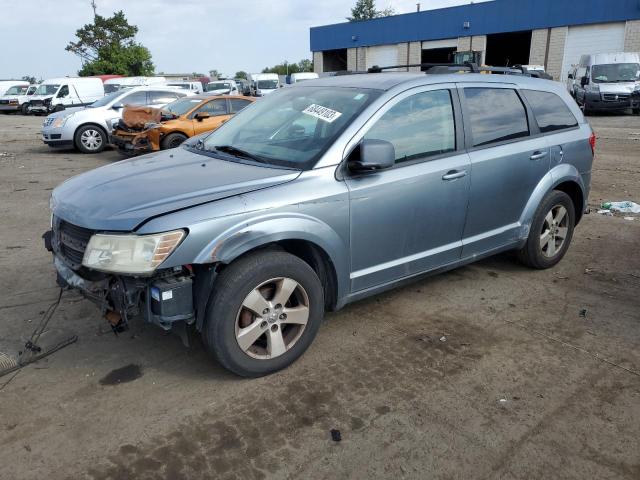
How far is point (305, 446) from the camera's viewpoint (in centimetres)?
266

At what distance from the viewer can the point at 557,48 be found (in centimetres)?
3275

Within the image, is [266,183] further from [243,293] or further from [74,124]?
[74,124]

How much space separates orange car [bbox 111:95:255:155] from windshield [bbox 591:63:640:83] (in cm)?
1670

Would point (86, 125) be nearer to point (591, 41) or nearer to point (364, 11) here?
point (591, 41)

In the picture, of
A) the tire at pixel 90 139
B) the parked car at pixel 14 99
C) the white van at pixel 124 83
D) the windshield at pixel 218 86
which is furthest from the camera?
the parked car at pixel 14 99

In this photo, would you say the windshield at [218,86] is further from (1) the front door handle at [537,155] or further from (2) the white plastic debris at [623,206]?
(1) the front door handle at [537,155]

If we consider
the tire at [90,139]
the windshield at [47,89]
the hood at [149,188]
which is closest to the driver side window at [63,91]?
the windshield at [47,89]

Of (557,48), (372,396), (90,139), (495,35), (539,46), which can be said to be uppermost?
(495,35)

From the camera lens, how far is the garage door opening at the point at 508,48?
123 ft

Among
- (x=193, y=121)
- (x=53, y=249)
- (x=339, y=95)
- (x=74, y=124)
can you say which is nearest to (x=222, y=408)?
(x=53, y=249)

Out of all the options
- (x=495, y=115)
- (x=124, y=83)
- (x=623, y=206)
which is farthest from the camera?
(x=124, y=83)

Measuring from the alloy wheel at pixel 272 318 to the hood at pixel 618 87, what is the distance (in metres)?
22.3

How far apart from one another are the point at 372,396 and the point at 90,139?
1265 cm

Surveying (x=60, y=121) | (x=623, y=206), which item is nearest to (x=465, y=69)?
(x=623, y=206)
